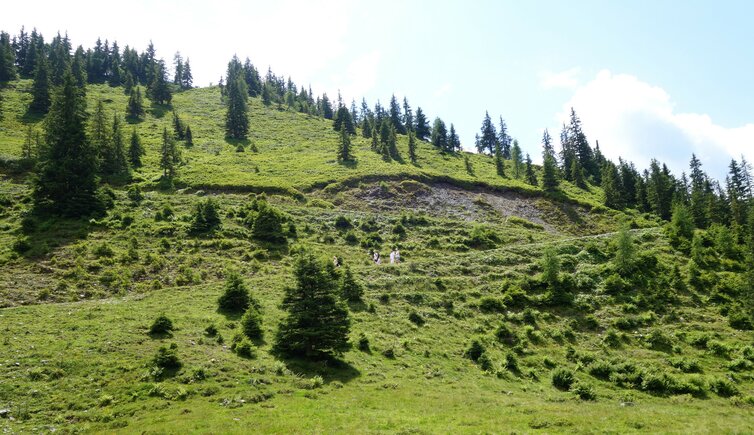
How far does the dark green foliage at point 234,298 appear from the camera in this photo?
112 feet

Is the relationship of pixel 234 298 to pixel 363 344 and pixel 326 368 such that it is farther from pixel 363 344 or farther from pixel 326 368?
pixel 326 368

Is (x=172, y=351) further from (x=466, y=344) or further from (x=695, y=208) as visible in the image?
(x=695, y=208)

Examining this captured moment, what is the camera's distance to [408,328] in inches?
1407

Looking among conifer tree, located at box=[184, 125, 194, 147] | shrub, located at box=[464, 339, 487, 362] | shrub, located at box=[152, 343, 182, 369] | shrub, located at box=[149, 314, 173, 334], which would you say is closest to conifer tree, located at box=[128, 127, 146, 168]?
conifer tree, located at box=[184, 125, 194, 147]

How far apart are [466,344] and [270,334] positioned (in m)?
15.5

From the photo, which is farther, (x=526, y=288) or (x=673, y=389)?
(x=526, y=288)

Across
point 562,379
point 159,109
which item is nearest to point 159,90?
point 159,109

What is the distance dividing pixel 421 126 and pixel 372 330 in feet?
455

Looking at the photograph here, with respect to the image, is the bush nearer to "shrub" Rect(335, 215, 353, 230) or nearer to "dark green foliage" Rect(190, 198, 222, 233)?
"dark green foliage" Rect(190, 198, 222, 233)

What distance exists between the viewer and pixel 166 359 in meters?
22.9

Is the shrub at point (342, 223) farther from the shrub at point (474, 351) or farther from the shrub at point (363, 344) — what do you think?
the shrub at point (474, 351)

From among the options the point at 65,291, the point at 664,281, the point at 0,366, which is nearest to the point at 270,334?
the point at 0,366

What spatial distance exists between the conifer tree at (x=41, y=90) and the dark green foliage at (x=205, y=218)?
95.5 meters

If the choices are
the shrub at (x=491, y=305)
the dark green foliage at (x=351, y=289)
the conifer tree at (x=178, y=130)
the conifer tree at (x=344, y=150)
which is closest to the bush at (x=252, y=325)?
the dark green foliage at (x=351, y=289)
